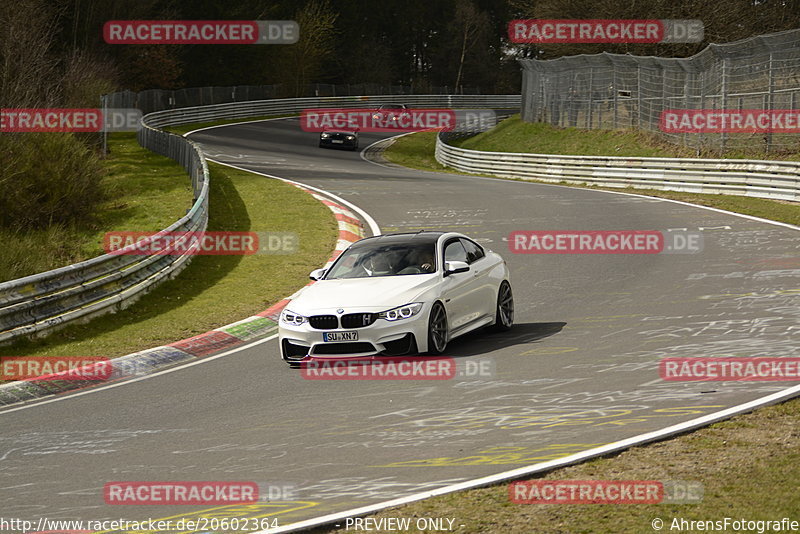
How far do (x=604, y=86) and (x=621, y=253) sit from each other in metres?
24.1

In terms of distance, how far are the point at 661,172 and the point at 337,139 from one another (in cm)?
2687

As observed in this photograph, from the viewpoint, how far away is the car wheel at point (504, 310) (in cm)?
1339

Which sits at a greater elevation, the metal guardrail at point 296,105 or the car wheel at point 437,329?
the metal guardrail at point 296,105

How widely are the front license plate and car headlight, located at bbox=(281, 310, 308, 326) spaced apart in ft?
1.06

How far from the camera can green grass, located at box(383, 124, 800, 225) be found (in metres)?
24.7


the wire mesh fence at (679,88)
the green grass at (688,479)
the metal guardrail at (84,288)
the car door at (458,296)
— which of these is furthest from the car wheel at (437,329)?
the wire mesh fence at (679,88)

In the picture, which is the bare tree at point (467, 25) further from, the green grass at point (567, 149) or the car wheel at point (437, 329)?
the car wheel at point (437, 329)

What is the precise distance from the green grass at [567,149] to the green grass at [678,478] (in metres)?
15.6

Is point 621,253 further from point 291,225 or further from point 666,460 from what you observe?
point 666,460

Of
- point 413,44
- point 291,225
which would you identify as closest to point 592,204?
point 291,225

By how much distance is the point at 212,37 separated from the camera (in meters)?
88.1

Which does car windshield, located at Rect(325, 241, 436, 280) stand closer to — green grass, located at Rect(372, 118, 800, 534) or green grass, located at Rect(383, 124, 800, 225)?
green grass, located at Rect(372, 118, 800, 534)

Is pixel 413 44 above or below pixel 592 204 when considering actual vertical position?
above

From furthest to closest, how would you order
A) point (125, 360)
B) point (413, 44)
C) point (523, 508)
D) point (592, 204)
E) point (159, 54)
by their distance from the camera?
point (413, 44)
point (159, 54)
point (592, 204)
point (125, 360)
point (523, 508)
